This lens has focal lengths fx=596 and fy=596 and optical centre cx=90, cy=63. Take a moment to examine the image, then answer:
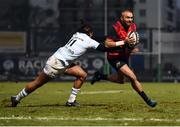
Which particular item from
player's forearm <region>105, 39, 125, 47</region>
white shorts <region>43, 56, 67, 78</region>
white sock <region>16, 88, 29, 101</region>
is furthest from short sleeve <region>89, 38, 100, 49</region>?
white sock <region>16, 88, 29, 101</region>

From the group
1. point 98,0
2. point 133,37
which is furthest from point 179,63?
point 133,37

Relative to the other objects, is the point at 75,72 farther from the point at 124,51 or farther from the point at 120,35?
the point at 120,35

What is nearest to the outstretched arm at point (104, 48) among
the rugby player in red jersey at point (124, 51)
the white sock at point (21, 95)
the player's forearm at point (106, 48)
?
the player's forearm at point (106, 48)

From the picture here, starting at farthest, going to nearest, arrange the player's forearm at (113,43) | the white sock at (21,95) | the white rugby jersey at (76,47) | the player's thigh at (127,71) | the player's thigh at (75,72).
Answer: the player's thigh at (75,72), the white sock at (21,95), the white rugby jersey at (76,47), the player's thigh at (127,71), the player's forearm at (113,43)

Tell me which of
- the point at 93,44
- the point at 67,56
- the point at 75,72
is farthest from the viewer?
the point at 75,72

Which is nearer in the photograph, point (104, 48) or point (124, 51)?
point (104, 48)

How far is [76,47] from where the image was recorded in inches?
460

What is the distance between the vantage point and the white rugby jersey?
460 inches

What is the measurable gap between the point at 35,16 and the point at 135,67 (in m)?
19.6

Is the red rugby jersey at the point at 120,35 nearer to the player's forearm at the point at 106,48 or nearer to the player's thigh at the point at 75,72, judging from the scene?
the player's forearm at the point at 106,48

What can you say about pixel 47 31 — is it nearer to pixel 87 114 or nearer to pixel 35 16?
pixel 35 16

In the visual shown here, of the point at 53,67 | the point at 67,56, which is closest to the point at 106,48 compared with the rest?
the point at 67,56

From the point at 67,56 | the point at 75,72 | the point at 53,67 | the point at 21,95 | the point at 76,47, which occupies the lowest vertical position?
the point at 21,95

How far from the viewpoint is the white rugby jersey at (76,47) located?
1167 centimetres
